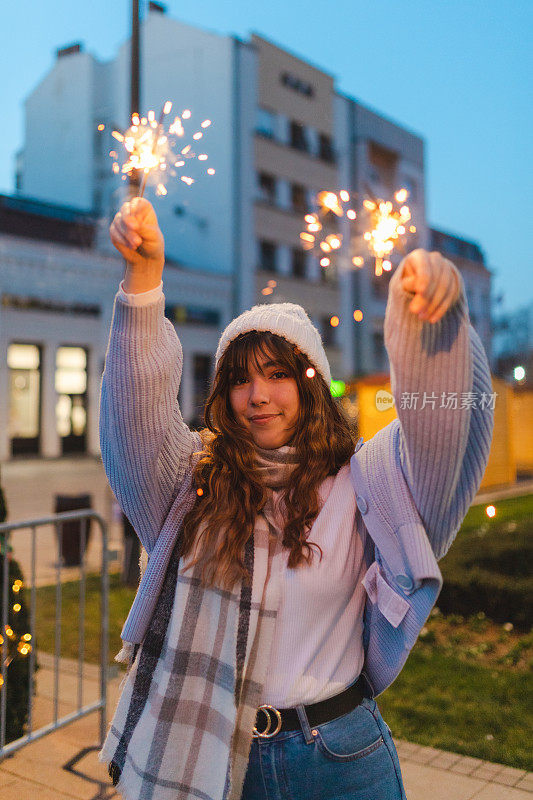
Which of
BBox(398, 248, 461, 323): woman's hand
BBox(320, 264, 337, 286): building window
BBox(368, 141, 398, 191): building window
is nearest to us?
BBox(398, 248, 461, 323): woman's hand

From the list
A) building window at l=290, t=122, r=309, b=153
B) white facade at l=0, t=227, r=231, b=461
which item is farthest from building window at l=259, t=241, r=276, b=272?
building window at l=290, t=122, r=309, b=153

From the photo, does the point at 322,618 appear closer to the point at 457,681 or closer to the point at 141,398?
the point at 141,398

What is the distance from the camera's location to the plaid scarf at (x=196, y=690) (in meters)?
1.65

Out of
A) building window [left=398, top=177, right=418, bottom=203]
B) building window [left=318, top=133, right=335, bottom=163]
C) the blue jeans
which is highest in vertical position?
building window [left=318, top=133, right=335, bottom=163]

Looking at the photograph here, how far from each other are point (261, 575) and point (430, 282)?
0.81m

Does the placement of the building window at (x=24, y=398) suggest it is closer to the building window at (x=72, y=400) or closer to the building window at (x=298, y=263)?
the building window at (x=72, y=400)

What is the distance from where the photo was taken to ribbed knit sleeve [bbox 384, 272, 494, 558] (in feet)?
4.58

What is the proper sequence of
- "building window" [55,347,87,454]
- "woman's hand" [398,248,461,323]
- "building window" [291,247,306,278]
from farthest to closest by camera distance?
"building window" [291,247,306,278]
"building window" [55,347,87,454]
"woman's hand" [398,248,461,323]

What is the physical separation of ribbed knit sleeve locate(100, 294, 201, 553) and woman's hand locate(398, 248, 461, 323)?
0.59 m

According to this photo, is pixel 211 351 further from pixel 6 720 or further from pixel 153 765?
pixel 153 765

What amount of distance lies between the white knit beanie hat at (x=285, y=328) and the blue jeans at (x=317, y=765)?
898 millimetres

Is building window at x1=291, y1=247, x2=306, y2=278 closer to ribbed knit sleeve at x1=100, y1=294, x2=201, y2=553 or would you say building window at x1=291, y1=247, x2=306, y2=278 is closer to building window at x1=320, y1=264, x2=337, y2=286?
building window at x1=320, y1=264, x2=337, y2=286

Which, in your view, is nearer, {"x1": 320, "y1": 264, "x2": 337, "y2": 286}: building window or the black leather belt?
the black leather belt

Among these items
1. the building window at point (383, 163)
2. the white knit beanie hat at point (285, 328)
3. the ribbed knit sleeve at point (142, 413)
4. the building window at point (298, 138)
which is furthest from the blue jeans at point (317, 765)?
the building window at point (383, 163)
